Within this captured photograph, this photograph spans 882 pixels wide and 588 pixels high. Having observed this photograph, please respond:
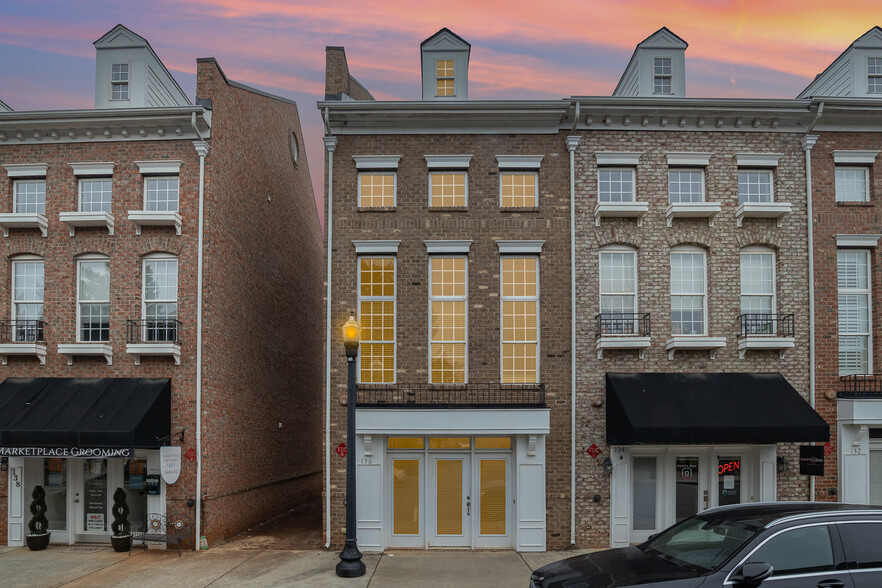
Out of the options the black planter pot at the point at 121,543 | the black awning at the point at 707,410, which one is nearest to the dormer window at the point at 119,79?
the black planter pot at the point at 121,543

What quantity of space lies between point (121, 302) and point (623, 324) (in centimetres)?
1153

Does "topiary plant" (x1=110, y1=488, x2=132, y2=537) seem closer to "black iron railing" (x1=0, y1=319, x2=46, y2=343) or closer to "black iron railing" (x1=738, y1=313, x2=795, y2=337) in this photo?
"black iron railing" (x1=0, y1=319, x2=46, y2=343)

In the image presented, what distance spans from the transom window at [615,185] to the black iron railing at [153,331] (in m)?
10.3

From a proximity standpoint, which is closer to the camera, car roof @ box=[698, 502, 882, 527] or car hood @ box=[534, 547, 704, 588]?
car hood @ box=[534, 547, 704, 588]

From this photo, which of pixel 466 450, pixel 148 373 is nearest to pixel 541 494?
pixel 466 450

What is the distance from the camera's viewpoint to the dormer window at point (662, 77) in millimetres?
16875

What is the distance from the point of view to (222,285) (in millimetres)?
16391

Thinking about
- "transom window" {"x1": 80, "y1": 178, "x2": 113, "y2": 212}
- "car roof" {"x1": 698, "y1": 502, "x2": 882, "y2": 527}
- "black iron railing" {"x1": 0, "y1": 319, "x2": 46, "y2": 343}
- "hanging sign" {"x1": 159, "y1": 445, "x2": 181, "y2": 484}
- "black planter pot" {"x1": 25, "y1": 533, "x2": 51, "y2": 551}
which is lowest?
"black planter pot" {"x1": 25, "y1": 533, "x2": 51, "y2": 551}

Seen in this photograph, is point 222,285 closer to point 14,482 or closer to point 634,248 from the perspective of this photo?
point 14,482

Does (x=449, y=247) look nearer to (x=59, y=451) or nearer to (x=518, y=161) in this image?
(x=518, y=161)

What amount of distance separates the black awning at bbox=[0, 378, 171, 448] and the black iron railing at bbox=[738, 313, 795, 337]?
13.2 metres

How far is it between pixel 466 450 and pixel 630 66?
35.5 ft

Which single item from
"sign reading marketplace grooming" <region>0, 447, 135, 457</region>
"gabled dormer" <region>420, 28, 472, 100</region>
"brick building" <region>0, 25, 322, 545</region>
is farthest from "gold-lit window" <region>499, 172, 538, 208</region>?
"sign reading marketplace grooming" <region>0, 447, 135, 457</region>

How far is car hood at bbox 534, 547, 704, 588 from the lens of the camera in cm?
689
